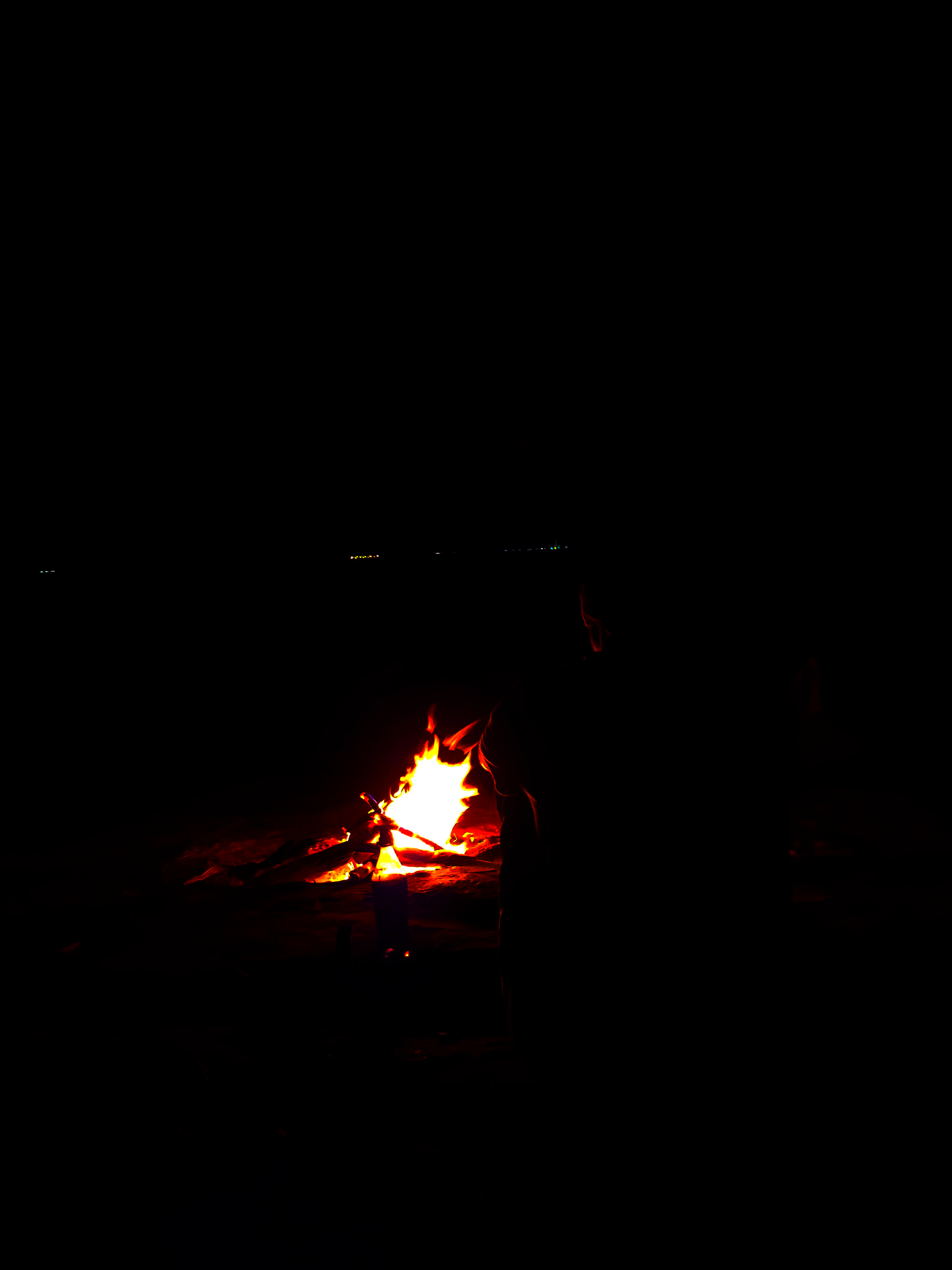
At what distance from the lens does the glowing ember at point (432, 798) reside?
6.11 m

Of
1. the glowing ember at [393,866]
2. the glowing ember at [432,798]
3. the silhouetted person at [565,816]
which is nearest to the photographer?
the silhouetted person at [565,816]

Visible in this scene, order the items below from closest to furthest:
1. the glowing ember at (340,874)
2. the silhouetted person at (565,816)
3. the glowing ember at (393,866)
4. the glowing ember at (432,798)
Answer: the silhouetted person at (565,816) < the glowing ember at (393,866) < the glowing ember at (340,874) < the glowing ember at (432,798)

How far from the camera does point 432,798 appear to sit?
6.25 m

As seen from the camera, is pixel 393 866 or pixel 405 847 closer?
pixel 393 866

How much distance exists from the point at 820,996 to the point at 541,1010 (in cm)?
138

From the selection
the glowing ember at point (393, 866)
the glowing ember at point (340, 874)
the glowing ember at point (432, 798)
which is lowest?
the glowing ember at point (340, 874)

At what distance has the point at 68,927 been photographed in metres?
5.12

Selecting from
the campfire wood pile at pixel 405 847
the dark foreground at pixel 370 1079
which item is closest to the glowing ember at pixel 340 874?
the campfire wood pile at pixel 405 847

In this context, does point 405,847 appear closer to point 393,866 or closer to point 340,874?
point 393,866

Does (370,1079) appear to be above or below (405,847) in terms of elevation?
below

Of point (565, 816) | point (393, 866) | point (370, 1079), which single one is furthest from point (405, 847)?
point (565, 816)

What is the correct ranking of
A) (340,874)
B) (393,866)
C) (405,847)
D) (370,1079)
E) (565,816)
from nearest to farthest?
(565,816), (370,1079), (393,866), (340,874), (405,847)

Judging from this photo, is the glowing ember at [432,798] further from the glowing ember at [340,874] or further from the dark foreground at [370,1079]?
the dark foreground at [370,1079]

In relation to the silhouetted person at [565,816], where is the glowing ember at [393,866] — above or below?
below
